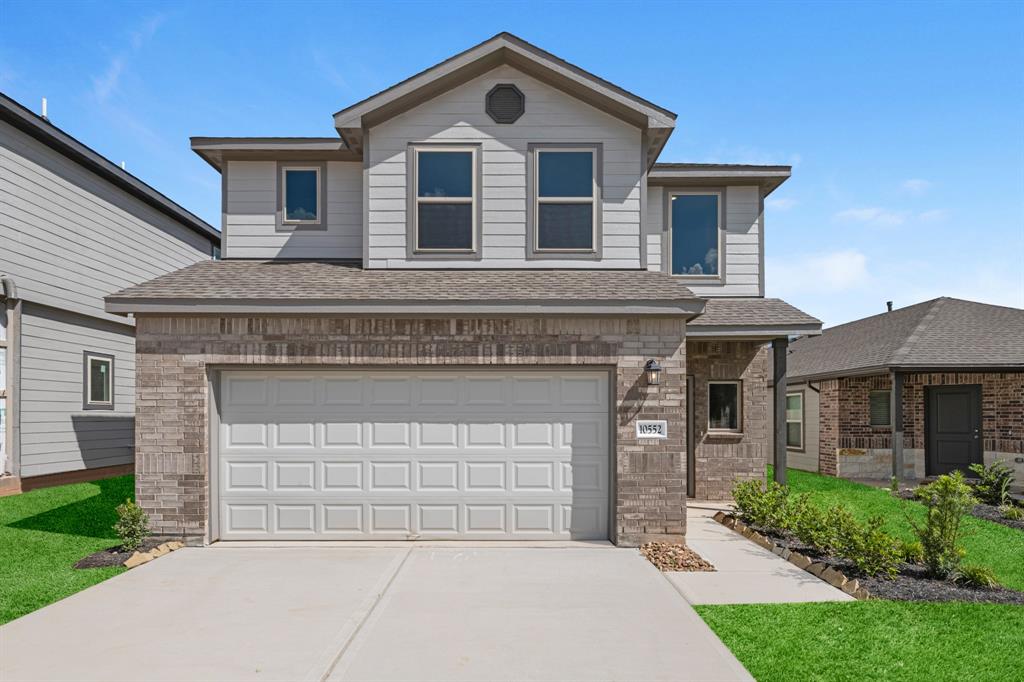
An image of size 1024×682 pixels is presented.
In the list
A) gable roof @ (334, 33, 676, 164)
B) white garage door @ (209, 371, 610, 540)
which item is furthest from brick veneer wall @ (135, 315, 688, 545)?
gable roof @ (334, 33, 676, 164)

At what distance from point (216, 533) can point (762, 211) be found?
10.7 meters

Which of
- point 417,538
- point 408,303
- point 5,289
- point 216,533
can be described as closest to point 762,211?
point 408,303

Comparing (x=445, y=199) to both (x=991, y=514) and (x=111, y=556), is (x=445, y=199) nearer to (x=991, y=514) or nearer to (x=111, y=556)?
(x=111, y=556)

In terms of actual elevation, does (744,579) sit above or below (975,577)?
below

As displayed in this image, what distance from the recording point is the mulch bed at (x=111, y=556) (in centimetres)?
765

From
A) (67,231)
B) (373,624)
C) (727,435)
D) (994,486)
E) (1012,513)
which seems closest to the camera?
(373,624)

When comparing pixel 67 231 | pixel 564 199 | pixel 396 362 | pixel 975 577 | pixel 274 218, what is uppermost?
pixel 67 231

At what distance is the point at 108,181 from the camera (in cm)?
1484

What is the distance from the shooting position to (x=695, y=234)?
40.2 feet

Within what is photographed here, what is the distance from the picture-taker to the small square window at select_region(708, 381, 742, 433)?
12305 millimetres

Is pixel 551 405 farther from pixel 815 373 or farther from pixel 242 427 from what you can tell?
pixel 815 373

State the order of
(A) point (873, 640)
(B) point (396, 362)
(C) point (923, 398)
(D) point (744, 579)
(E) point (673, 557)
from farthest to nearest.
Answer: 1. (C) point (923, 398)
2. (B) point (396, 362)
3. (E) point (673, 557)
4. (D) point (744, 579)
5. (A) point (873, 640)

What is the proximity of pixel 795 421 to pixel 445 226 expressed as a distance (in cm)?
1279

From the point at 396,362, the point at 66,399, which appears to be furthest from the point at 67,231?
the point at 396,362
